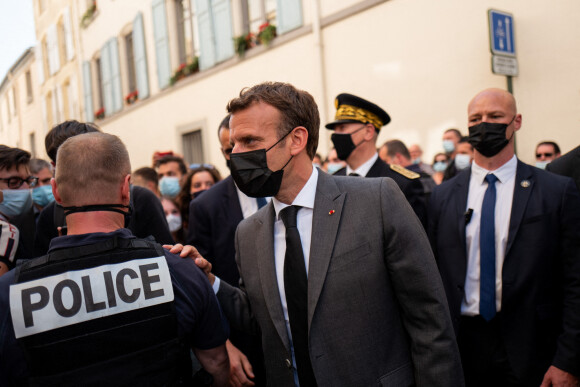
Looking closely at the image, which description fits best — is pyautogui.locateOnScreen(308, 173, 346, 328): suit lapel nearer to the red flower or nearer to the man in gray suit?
the man in gray suit

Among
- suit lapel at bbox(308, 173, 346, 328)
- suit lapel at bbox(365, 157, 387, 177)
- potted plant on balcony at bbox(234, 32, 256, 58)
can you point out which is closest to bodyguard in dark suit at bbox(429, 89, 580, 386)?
suit lapel at bbox(365, 157, 387, 177)

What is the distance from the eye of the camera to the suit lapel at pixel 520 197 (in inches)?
97.4

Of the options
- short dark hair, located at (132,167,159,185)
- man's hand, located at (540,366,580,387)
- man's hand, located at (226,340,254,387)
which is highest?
short dark hair, located at (132,167,159,185)

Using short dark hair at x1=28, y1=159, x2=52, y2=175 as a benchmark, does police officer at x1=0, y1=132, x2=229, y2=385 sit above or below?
below

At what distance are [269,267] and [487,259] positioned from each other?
129cm

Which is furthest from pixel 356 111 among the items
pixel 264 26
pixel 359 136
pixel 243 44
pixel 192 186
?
pixel 243 44

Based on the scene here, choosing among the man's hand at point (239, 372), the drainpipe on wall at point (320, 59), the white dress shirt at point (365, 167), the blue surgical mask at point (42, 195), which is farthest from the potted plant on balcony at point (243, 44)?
the man's hand at point (239, 372)

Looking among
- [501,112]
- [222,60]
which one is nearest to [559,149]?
[501,112]

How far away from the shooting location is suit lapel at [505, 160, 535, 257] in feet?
8.12

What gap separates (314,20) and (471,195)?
20.6ft

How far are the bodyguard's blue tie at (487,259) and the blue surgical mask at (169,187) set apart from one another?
144 inches

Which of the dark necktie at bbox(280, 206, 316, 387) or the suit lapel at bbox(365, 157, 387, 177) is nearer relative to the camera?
the dark necktie at bbox(280, 206, 316, 387)

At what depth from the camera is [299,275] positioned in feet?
6.00

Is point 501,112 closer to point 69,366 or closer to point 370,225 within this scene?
point 370,225
